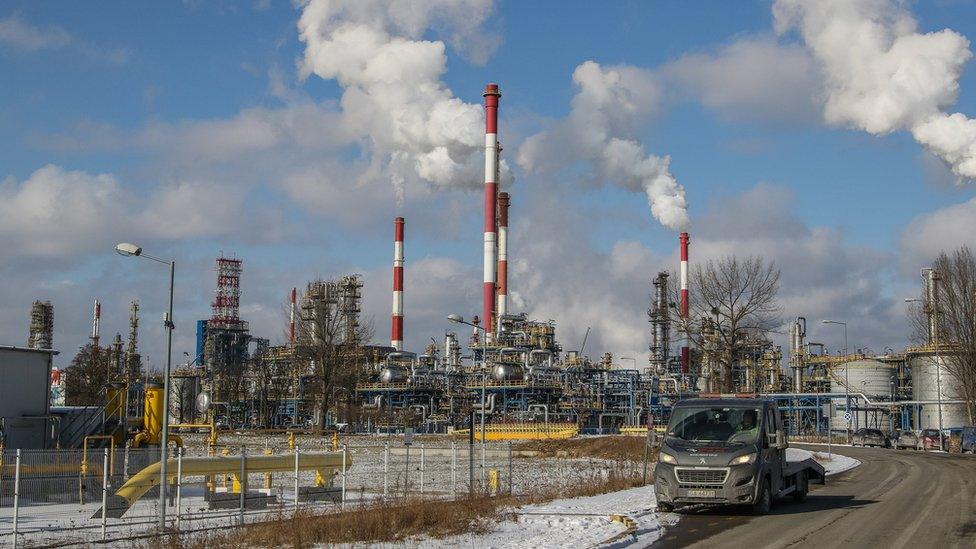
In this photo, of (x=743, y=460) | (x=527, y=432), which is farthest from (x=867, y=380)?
(x=743, y=460)

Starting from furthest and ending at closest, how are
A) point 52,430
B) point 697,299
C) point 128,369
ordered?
point 128,369
point 697,299
point 52,430

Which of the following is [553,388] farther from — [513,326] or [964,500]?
[964,500]

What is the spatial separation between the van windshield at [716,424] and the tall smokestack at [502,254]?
249 feet

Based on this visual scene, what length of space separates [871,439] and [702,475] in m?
55.3

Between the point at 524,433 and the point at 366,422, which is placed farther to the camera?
the point at 366,422

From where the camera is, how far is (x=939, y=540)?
1564 centimetres

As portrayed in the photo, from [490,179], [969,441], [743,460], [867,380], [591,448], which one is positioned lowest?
[591,448]

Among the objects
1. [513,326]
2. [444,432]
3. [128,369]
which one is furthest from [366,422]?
[128,369]

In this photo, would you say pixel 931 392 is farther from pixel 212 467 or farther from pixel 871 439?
pixel 212 467

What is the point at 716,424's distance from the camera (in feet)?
64.8

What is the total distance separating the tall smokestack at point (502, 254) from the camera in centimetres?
9606

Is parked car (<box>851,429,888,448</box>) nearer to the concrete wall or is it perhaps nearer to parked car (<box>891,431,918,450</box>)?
parked car (<box>891,431,918,450</box>)

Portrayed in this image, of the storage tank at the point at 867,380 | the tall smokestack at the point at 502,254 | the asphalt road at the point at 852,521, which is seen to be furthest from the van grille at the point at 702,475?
the storage tank at the point at 867,380

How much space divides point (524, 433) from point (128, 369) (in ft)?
210
